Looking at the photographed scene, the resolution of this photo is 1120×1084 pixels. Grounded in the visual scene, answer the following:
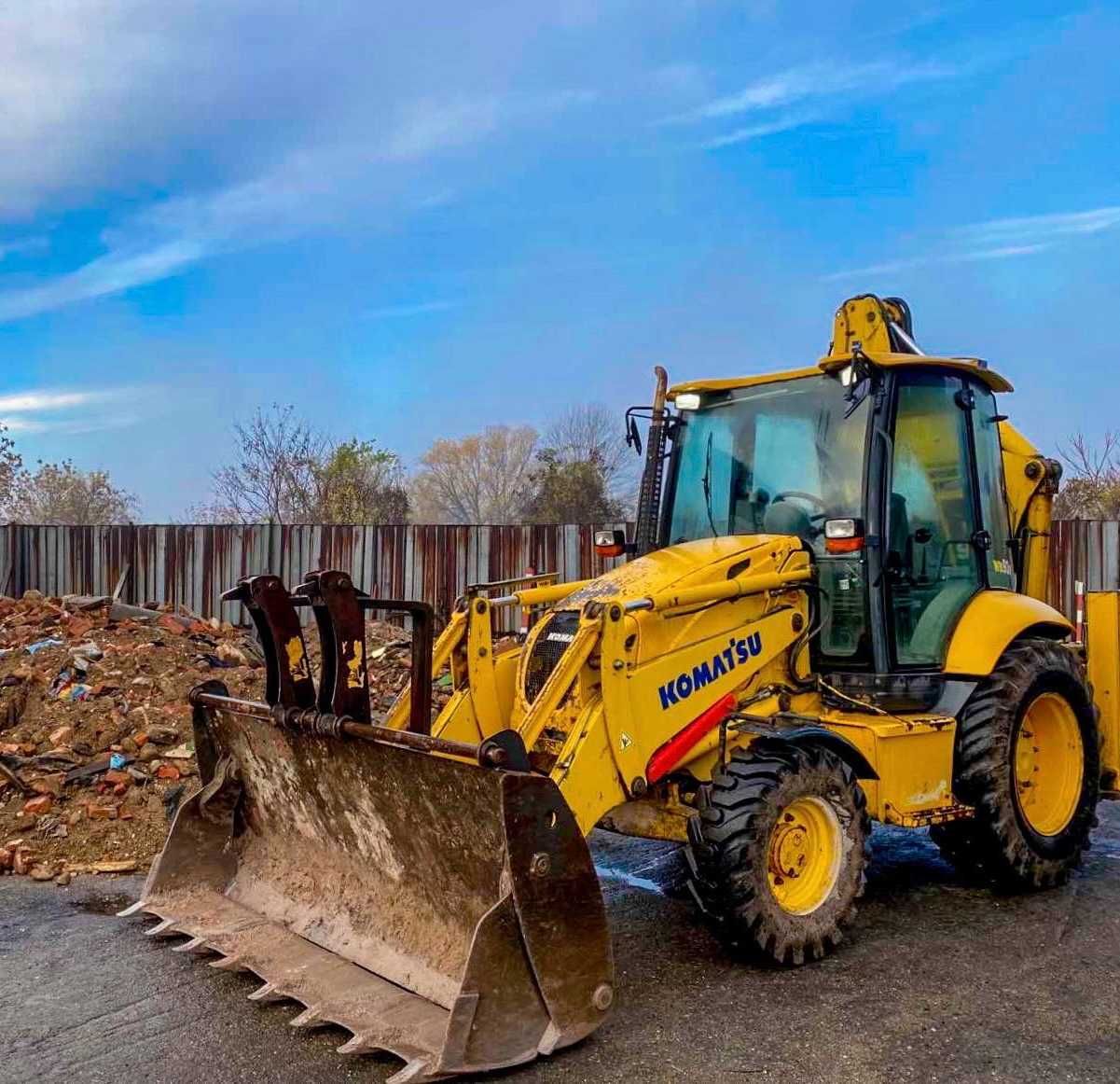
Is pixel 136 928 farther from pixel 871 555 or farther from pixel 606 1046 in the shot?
pixel 871 555

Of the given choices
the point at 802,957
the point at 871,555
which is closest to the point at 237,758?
the point at 802,957

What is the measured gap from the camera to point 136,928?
5.44m

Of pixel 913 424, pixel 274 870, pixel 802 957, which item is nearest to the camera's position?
pixel 802 957

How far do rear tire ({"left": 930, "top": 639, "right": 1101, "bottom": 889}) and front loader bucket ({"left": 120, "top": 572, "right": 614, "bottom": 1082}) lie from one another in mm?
2578

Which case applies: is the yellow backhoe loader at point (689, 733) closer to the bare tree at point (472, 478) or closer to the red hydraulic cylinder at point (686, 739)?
the red hydraulic cylinder at point (686, 739)

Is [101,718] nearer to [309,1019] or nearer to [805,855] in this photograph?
[309,1019]

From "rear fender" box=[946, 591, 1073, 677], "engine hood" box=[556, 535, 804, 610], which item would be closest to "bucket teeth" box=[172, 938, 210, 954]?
"engine hood" box=[556, 535, 804, 610]

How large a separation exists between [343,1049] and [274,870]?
1592mm

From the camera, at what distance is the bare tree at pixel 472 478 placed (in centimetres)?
3753

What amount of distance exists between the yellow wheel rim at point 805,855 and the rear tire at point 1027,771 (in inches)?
43.0

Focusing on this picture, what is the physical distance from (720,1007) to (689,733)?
117 cm

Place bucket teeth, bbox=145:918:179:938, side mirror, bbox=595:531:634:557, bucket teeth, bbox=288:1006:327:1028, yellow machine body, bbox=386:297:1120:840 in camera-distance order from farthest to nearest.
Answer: side mirror, bbox=595:531:634:557 < bucket teeth, bbox=145:918:179:938 < yellow machine body, bbox=386:297:1120:840 < bucket teeth, bbox=288:1006:327:1028

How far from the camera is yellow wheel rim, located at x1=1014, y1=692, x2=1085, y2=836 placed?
6.08 m

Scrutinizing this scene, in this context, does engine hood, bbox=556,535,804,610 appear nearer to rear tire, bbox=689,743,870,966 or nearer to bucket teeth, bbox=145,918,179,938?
rear tire, bbox=689,743,870,966
